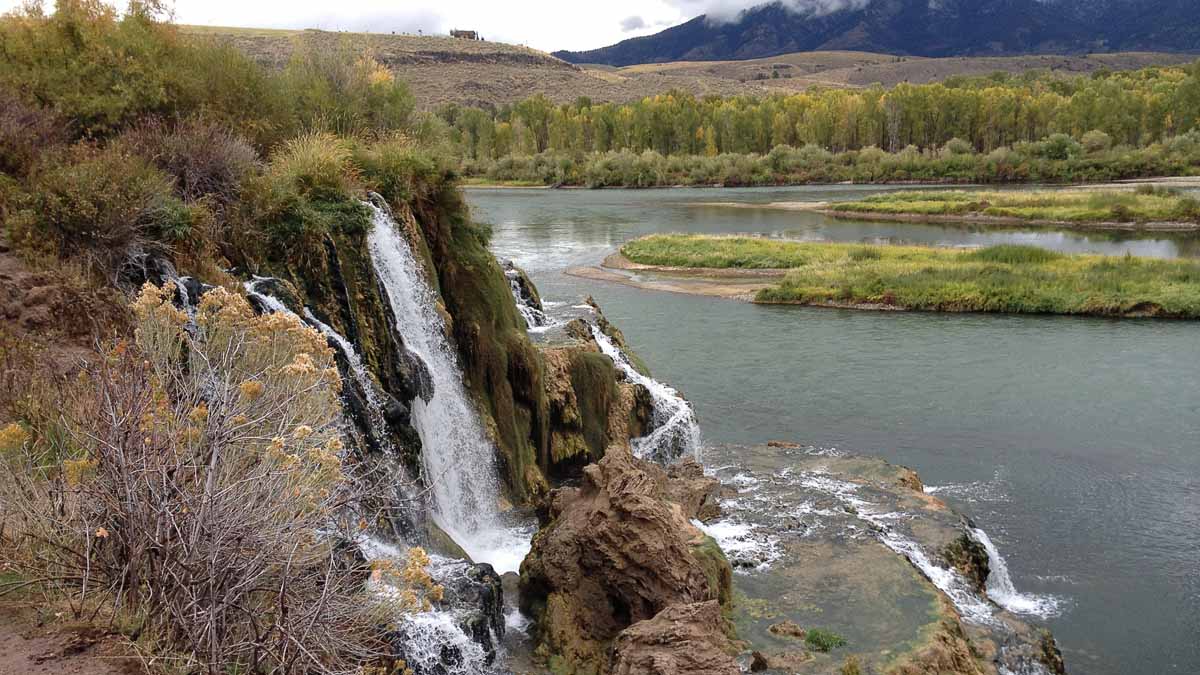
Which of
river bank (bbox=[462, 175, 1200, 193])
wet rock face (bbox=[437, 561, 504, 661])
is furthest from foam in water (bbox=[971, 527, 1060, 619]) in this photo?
river bank (bbox=[462, 175, 1200, 193])

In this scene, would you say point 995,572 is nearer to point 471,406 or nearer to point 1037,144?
point 471,406

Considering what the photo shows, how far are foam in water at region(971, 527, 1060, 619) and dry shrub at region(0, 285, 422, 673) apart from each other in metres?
10.8

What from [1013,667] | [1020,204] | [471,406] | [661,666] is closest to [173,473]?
[661,666]

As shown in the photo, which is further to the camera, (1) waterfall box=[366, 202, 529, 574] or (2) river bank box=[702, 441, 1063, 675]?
(1) waterfall box=[366, 202, 529, 574]

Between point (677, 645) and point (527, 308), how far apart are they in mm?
14125

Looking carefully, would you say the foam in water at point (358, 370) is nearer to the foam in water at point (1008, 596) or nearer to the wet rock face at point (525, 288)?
the foam in water at point (1008, 596)

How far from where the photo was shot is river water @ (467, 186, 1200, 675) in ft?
49.2

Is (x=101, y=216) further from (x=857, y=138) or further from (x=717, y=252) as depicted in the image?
(x=857, y=138)

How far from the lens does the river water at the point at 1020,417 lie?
14984mm

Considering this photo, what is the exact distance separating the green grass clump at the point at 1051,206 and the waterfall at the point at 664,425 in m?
50.4

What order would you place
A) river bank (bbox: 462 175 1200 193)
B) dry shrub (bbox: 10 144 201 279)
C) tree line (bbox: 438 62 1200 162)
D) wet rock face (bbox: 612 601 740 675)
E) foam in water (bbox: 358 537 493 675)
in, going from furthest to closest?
tree line (bbox: 438 62 1200 162) → river bank (bbox: 462 175 1200 193) → dry shrub (bbox: 10 144 201 279) → foam in water (bbox: 358 537 493 675) → wet rock face (bbox: 612 601 740 675)

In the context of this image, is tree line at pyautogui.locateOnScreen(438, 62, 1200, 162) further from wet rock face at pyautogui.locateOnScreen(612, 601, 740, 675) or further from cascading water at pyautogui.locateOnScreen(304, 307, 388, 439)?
wet rock face at pyautogui.locateOnScreen(612, 601, 740, 675)

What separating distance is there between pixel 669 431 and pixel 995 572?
7328mm

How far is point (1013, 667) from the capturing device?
1206cm
